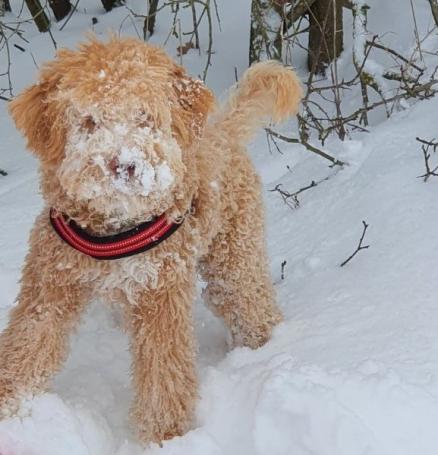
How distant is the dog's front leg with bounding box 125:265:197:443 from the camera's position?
2.68m

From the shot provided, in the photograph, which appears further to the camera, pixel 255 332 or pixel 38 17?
pixel 38 17

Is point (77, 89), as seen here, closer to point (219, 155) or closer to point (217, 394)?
point (219, 155)

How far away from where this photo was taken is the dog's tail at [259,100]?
3.08m

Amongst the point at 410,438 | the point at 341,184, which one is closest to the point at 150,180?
the point at 410,438

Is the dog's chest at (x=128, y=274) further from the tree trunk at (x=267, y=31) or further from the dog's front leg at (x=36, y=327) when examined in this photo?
the tree trunk at (x=267, y=31)

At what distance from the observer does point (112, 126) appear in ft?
7.39

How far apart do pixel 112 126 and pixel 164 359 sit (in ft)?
3.11

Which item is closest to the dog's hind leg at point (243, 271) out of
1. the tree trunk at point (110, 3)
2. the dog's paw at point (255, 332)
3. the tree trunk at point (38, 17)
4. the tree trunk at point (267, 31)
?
the dog's paw at point (255, 332)

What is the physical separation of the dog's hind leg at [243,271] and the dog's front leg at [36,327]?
716mm

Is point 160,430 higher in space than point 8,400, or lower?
lower

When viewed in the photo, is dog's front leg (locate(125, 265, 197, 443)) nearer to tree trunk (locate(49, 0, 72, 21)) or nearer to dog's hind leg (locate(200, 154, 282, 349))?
dog's hind leg (locate(200, 154, 282, 349))

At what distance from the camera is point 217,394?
2.87 meters

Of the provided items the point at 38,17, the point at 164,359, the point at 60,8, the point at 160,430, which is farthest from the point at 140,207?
the point at 60,8

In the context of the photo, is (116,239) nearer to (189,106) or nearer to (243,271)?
(189,106)
